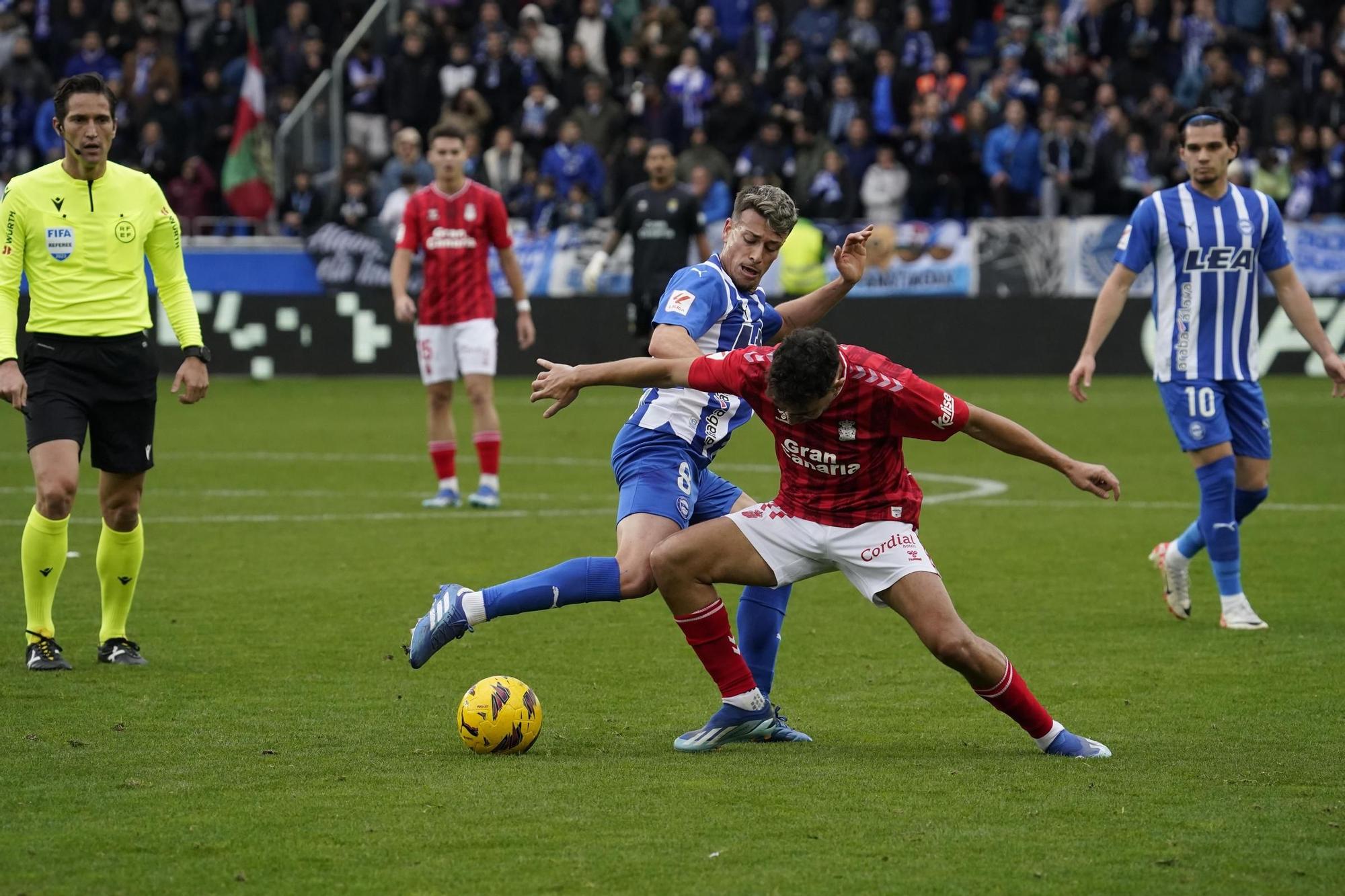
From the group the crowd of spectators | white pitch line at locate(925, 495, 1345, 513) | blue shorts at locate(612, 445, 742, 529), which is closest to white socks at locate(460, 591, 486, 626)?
blue shorts at locate(612, 445, 742, 529)

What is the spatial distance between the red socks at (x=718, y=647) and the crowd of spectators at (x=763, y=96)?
16.4m

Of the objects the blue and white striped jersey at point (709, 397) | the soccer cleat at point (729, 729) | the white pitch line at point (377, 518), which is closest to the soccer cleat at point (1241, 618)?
the blue and white striped jersey at point (709, 397)

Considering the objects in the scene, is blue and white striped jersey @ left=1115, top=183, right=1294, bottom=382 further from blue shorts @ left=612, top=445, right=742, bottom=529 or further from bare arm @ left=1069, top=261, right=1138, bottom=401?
blue shorts @ left=612, top=445, right=742, bottom=529

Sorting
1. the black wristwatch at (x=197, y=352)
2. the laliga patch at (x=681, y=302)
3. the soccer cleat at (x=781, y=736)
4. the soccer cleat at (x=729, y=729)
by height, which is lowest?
the soccer cleat at (x=781, y=736)

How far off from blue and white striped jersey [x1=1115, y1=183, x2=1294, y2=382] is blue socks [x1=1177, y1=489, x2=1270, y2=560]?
0.58 metres

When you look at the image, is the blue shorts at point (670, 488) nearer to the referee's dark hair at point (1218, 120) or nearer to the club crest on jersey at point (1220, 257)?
the club crest on jersey at point (1220, 257)

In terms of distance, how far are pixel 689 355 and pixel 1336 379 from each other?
3643 millimetres

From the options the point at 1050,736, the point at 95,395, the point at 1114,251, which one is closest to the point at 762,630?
the point at 1050,736

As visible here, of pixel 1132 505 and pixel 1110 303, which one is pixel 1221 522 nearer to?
pixel 1110 303

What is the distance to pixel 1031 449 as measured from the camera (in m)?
5.57

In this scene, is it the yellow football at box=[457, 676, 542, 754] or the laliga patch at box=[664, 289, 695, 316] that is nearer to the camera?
the yellow football at box=[457, 676, 542, 754]

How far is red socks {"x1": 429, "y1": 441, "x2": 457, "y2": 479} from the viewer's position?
12711mm

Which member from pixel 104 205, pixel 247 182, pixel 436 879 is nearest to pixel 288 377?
pixel 247 182

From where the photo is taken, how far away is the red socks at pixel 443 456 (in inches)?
500
